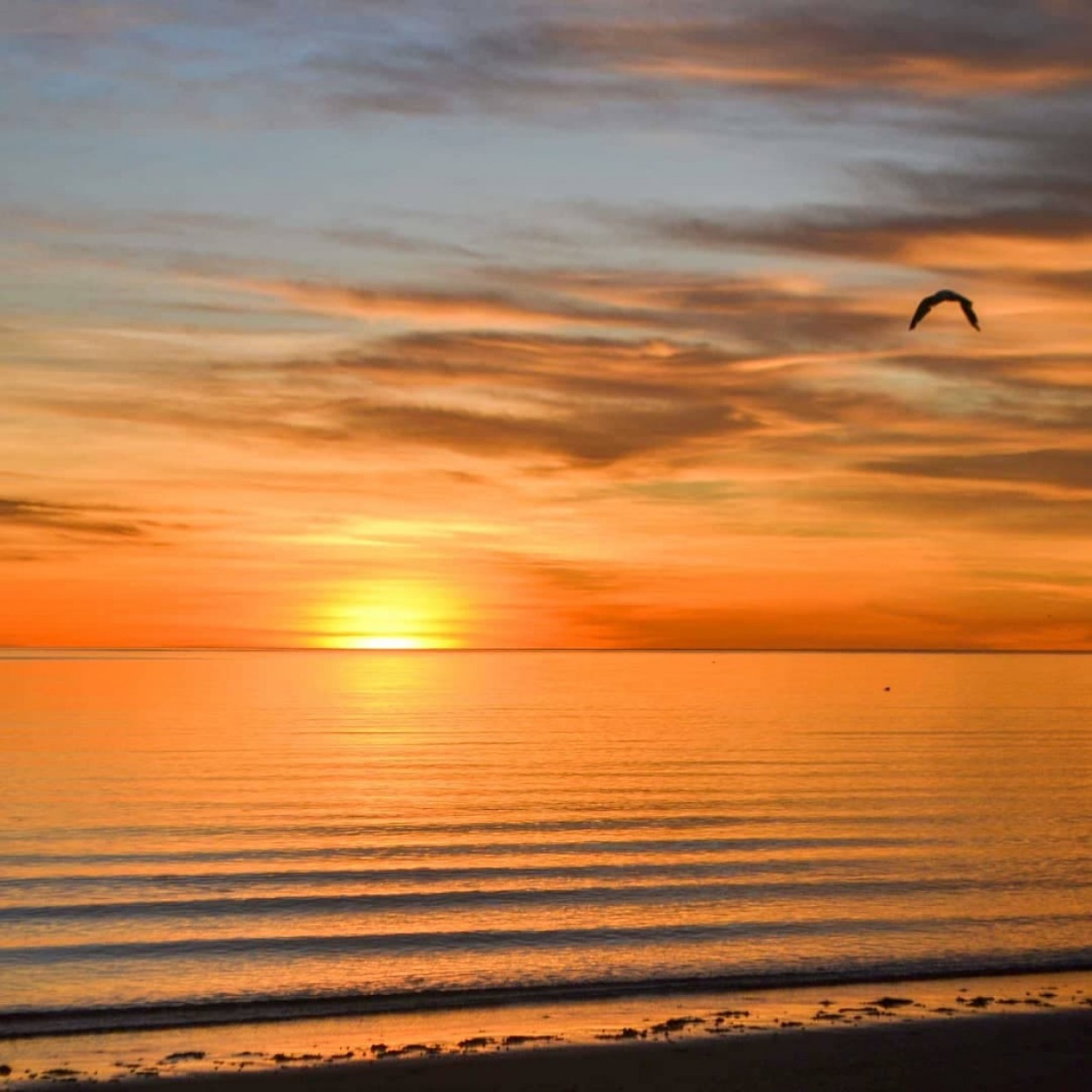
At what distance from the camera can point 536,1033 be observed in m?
21.6

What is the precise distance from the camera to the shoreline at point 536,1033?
63.8 feet

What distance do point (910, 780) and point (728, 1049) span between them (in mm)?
41589

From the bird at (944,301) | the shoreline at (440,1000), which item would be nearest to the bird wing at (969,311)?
the bird at (944,301)

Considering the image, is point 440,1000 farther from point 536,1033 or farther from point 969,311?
point 969,311

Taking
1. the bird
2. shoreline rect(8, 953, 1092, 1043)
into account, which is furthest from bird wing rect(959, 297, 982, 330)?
shoreline rect(8, 953, 1092, 1043)

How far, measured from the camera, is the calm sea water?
26.9 metres

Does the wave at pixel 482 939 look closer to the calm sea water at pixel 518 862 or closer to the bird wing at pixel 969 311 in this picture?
the calm sea water at pixel 518 862

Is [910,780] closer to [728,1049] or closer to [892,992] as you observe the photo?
[892,992]

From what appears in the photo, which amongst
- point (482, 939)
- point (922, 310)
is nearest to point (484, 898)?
point (482, 939)

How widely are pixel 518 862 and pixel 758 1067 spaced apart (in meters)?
19.7

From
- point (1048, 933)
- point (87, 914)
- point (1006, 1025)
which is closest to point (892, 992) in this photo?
point (1006, 1025)

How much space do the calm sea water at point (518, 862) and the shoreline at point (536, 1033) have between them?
1772 millimetres

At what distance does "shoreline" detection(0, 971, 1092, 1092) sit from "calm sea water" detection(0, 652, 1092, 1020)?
1.77 m

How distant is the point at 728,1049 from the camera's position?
66.2 feet
